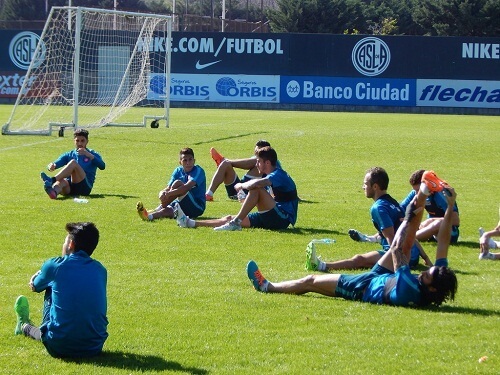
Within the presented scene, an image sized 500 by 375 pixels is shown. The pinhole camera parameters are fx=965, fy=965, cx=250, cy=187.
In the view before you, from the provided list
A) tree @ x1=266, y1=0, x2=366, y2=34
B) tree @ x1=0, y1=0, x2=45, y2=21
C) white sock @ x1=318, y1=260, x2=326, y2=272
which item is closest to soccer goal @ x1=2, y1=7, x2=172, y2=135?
white sock @ x1=318, y1=260, x2=326, y2=272

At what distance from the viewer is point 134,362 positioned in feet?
22.8

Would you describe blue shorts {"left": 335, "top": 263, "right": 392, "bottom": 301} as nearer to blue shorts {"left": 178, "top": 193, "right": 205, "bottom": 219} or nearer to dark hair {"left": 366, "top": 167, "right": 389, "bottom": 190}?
dark hair {"left": 366, "top": 167, "right": 389, "bottom": 190}

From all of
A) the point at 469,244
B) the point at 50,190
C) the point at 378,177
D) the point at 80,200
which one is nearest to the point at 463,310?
the point at 378,177

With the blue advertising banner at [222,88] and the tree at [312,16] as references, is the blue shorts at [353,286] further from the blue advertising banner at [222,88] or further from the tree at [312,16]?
the tree at [312,16]

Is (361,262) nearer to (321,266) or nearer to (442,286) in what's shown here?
(321,266)

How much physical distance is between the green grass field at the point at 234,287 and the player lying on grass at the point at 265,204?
0.20 m

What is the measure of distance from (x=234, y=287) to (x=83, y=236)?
2.57 metres

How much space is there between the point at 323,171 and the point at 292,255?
10714 millimetres

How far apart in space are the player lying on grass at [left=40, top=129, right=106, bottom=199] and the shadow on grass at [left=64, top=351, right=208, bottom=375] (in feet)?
30.9

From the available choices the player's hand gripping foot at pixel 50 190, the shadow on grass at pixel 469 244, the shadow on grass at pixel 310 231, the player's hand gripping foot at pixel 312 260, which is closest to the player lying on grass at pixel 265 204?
the shadow on grass at pixel 310 231

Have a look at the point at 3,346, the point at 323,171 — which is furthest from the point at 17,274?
the point at 323,171

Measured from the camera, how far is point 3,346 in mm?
7277

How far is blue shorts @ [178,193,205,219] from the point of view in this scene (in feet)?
46.5

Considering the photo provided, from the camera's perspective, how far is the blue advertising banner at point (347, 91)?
162ft
